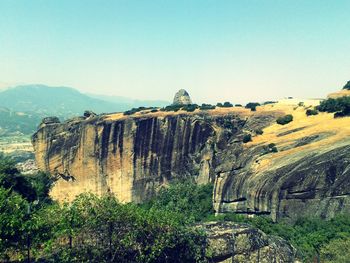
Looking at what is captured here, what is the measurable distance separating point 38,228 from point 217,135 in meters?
54.1

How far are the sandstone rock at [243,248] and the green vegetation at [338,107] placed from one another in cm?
3503

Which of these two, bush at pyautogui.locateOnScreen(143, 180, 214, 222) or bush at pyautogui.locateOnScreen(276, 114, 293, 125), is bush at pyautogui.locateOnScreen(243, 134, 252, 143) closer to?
bush at pyautogui.locateOnScreen(276, 114, 293, 125)

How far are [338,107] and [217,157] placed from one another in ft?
78.7

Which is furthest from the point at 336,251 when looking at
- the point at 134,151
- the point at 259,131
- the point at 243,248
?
the point at 134,151

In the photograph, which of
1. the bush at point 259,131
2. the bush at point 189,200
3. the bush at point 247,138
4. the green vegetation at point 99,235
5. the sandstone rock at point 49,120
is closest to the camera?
the green vegetation at point 99,235

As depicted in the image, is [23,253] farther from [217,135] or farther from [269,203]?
[217,135]

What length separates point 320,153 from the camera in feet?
160

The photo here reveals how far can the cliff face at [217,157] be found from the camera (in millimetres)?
47469

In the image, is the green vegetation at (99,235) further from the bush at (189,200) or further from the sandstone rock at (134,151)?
the sandstone rock at (134,151)

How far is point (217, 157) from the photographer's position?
75.5m

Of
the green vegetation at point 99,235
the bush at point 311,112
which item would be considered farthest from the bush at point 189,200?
the green vegetation at point 99,235

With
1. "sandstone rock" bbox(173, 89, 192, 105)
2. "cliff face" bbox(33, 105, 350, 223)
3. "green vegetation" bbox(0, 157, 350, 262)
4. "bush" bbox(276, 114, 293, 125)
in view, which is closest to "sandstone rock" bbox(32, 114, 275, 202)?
"cliff face" bbox(33, 105, 350, 223)

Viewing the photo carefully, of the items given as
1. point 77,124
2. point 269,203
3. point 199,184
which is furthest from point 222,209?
point 77,124

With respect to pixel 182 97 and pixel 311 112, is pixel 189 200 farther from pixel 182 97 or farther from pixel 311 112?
pixel 182 97
